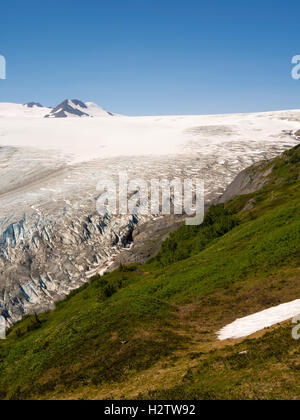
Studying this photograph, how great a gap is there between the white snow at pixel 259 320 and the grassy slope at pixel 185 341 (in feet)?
3.00

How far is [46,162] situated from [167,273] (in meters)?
79.9

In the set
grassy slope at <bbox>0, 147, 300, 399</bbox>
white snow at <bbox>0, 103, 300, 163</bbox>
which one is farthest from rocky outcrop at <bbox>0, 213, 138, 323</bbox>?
white snow at <bbox>0, 103, 300, 163</bbox>

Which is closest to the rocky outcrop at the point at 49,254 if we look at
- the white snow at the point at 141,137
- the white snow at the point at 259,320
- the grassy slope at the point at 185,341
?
the grassy slope at the point at 185,341

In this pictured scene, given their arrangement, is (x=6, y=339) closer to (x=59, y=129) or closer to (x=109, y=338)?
(x=109, y=338)

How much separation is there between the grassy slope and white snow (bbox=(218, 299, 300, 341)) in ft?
3.00

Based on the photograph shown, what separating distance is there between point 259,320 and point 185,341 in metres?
4.43

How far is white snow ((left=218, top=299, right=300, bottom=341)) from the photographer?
17.2 m

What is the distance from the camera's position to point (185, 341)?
18.0 m

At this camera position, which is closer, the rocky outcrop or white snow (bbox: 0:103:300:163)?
the rocky outcrop

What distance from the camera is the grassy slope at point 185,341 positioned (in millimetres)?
12406

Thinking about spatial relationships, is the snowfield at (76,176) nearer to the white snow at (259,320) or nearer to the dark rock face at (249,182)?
the dark rock face at (249,182)

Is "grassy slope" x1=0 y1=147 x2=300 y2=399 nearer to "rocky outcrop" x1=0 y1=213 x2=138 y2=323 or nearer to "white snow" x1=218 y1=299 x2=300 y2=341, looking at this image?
"white snow" x1=218 y1=299 x2=300 y2=341

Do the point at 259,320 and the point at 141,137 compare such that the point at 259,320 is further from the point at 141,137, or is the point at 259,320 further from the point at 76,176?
the point at 141,137

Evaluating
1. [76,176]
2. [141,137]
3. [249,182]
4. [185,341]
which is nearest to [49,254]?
[76,176]
